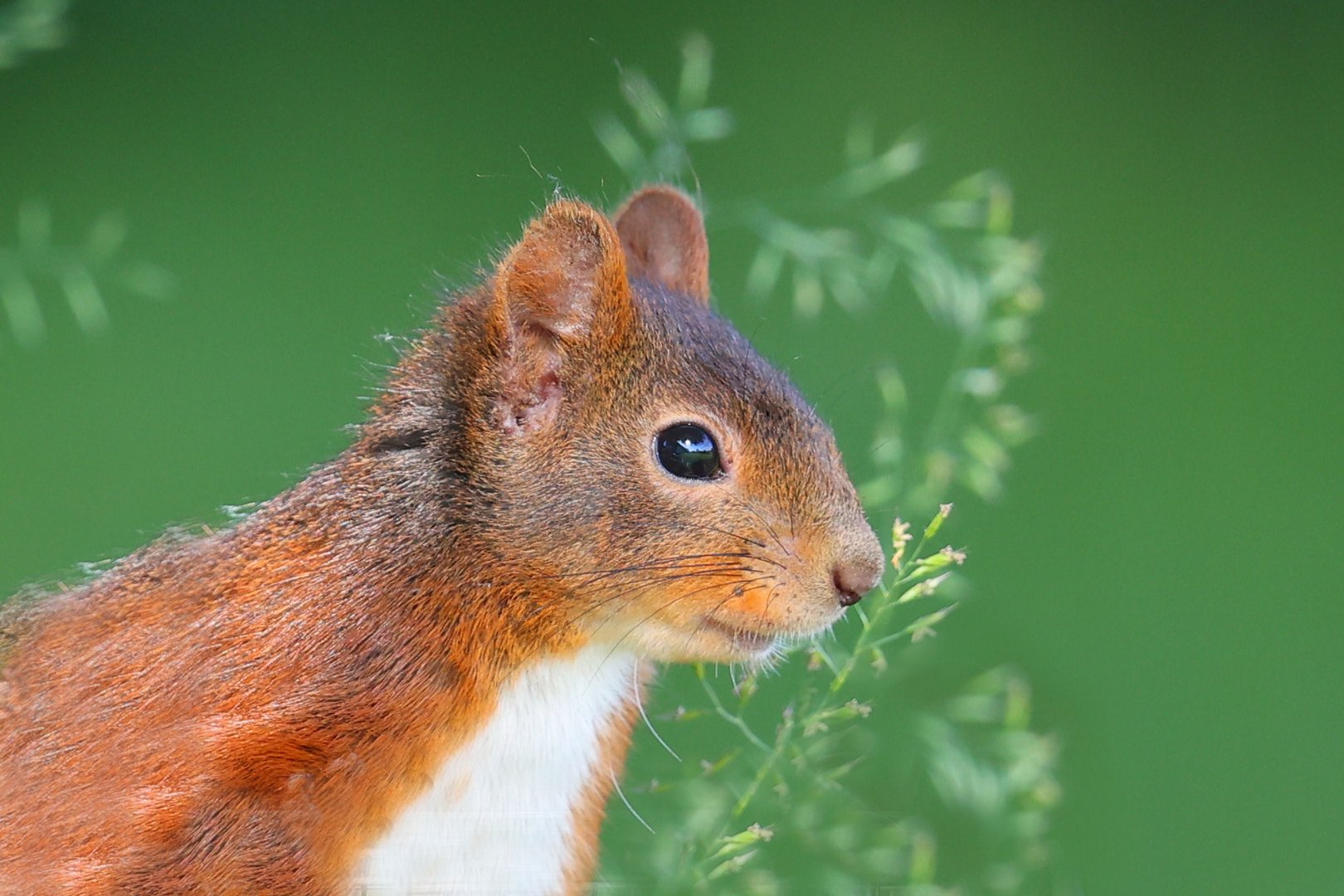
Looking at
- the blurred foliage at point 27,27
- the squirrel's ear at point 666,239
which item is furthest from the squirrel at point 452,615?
the blurred foliage at point 27,27

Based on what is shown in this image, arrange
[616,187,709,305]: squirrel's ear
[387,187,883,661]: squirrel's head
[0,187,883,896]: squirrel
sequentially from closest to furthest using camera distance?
[0,187,883,896]: squirrel → [387,187,883,661]: squirrel's head → [616,187,709,305]: squirrel's ear

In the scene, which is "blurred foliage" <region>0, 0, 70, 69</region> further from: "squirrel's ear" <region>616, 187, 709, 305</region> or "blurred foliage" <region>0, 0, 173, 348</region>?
"squirrel's ear" <region>616, 187, 709, 305</region>

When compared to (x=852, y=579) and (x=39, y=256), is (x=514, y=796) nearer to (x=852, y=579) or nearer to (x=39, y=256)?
(x=852, y=579)

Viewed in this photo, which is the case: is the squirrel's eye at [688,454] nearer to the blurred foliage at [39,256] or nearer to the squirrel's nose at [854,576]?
the squirrel's nose at [854,576]

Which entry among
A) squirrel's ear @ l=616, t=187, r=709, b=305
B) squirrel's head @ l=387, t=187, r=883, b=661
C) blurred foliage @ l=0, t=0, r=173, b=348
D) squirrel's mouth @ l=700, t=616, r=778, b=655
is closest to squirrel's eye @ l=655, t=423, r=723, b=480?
squirrel's head @ l=387, t=187, r=883, b=661

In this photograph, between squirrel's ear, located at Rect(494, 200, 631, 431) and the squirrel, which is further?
squirrel's ear, located at Rect(494, 200, 631, 431)

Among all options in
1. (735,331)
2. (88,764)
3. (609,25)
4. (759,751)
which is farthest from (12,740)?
(609,25)
